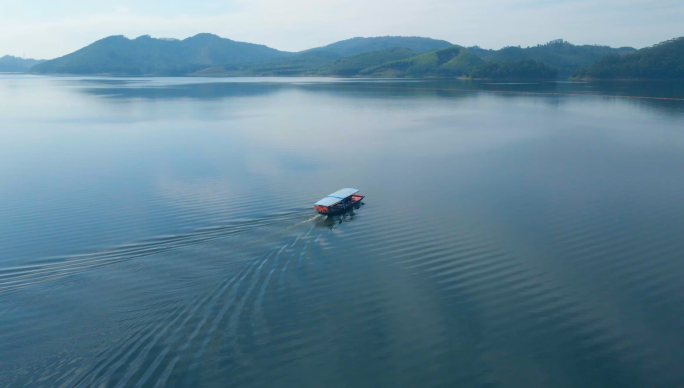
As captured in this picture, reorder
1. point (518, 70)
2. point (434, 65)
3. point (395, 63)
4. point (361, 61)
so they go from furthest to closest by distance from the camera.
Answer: point (361, 61) < point (395, 63) < point (434, 65) < point (518, 70)

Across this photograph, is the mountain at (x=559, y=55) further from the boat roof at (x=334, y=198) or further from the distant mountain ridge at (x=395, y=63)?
the boat roof at (x=334, y=198)

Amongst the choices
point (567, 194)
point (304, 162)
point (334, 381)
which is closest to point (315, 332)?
point (334, 381)

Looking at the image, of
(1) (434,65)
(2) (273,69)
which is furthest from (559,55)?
(2) (273,69)

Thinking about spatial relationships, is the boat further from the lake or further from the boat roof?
the lake

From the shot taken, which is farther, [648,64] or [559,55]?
[559,55]

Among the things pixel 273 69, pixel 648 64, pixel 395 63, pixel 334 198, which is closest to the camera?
pixel 334 198

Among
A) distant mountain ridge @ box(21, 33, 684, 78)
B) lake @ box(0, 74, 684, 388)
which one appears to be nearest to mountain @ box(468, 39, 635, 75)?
distant mountain ridge @ box(21, 33, 684, 78)

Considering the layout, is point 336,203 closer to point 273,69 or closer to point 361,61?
point 361,61
